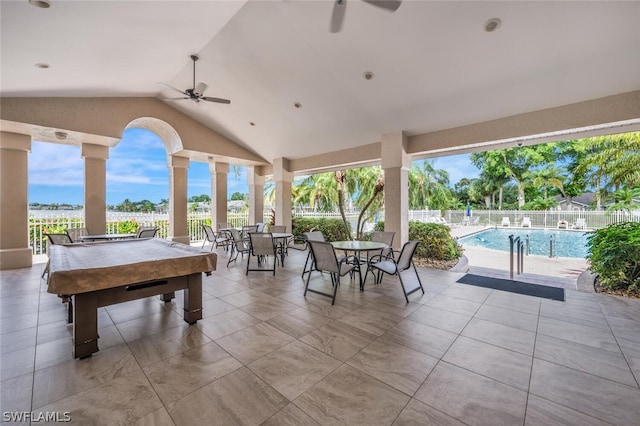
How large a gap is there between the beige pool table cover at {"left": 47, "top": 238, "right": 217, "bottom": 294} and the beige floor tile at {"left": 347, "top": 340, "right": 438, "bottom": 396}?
6.15 ft

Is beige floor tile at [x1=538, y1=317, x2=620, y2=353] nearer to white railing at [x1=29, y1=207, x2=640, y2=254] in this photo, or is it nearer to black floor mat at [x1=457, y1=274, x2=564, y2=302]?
black floor mat at [x1=457, y1=274, x2=564, y2=302]

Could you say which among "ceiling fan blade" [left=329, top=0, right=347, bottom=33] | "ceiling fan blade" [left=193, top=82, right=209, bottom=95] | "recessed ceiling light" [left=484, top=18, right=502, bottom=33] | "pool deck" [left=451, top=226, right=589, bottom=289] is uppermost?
"recessed ceiling light" [left=484, top=18, right=502, bottom=33]

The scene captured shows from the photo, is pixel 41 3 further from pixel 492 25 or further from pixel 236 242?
pixel 492 25

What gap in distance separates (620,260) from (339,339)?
182 inches

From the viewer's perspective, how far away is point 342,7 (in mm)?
2908

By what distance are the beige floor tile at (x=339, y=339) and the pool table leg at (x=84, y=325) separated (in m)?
1.89

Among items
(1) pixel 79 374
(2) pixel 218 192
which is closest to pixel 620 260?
(1) pixel 79 374

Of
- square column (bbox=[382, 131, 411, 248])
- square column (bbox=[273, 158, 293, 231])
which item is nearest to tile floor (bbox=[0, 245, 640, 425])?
square column (bbox=[382, 131, 411, 248])

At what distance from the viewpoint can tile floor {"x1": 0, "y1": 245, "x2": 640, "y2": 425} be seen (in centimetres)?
174

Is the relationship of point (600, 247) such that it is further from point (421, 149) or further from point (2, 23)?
point (2, 23)

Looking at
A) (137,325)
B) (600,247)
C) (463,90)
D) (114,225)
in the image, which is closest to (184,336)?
(137,325)

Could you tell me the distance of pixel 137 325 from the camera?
300cm

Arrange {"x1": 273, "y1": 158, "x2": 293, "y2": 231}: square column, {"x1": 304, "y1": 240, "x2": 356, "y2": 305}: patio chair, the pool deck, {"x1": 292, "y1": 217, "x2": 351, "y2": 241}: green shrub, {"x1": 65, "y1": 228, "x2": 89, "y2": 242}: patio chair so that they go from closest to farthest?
1. {"x1": 304, "y1": 240, "x2": 356, "y2": 305}: patio chair
2. the pool deck
3. {"x1": 65, "y1": 228, "x2": 89, "y2": 242}: patio chair
4. {"x1": 292, "y1": 217, "x2": 351, "y2": 241}: green shrub
5. {"x1": 273, "y1": 158, "x2": 293, "y2": 231}: square column

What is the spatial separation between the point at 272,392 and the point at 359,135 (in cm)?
584
